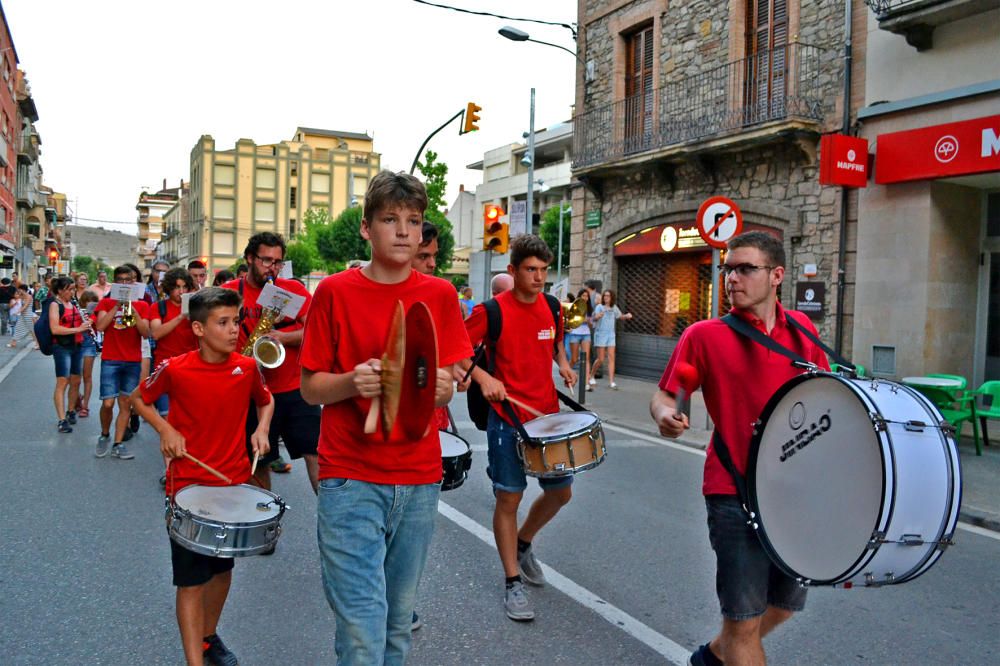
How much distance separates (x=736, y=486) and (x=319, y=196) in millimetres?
85227

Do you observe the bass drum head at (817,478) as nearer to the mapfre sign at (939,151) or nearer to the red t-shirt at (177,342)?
the red t-shirt at (177,342)

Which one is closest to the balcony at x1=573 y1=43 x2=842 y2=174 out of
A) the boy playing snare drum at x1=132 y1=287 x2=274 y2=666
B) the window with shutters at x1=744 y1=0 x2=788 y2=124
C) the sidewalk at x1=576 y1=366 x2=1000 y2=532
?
the window with shutters at x1=744 y1=0 x2=788 y2=124

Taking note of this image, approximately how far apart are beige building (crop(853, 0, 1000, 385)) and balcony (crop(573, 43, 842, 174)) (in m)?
0.94

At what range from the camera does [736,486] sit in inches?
107

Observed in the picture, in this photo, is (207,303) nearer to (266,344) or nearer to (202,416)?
(202,416)

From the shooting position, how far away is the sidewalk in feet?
20.8

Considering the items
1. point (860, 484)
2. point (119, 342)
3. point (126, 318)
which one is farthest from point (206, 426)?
point (119, 342)

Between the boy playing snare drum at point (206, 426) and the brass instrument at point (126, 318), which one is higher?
the brass instrument at point (126, 318)

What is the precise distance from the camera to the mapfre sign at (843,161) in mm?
11250

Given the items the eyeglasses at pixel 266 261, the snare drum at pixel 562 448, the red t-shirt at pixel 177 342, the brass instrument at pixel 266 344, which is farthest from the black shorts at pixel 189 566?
the red t-shirt at pixel 177 342

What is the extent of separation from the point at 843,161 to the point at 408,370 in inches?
420

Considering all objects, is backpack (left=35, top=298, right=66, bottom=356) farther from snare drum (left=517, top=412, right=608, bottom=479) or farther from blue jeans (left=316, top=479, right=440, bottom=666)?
blue jeans (left=316, top=479, right=440, bottom=666)

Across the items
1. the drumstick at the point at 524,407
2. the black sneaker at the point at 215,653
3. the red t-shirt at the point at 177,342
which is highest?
the red t-shirt at the point at 177,342

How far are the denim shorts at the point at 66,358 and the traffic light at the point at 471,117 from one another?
438 inches
